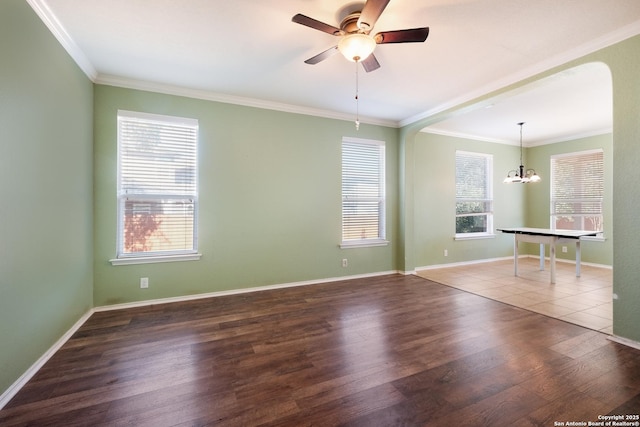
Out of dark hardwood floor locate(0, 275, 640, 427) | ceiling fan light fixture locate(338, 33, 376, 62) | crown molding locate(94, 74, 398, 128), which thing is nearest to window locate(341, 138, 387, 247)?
crown molding locate(94, 74, 398, 128)

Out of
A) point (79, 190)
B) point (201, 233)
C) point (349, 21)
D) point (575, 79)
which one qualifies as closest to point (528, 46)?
point (575, 79)

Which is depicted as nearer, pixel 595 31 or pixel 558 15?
pixel 558 15

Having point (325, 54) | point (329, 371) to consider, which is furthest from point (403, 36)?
point (329, 371)

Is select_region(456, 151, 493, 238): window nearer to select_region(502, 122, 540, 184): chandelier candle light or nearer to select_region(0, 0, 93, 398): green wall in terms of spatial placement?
select_region(502, 122, 540, 184): chandelier candle light

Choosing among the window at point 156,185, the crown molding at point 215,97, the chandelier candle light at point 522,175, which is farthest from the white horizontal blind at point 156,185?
the chandelier candle light at point 522,175

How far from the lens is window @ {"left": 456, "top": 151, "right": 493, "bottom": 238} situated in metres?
5.77

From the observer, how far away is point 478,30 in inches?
91.0

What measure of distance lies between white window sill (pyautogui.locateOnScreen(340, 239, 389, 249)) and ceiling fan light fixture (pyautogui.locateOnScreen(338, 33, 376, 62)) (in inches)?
116

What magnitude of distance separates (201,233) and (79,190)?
4.29 feet

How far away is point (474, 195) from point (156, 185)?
600 cm

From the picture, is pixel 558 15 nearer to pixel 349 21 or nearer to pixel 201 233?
pixel 349 21

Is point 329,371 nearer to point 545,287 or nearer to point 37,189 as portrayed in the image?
point 37,189

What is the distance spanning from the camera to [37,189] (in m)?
2.06

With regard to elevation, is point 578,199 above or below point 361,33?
below
